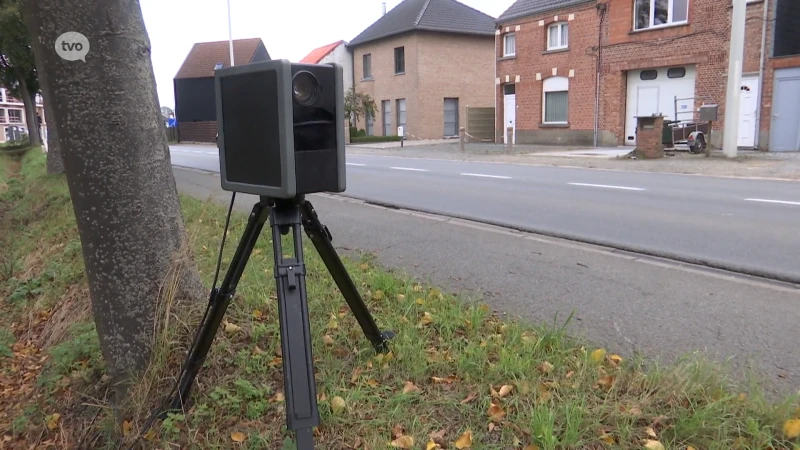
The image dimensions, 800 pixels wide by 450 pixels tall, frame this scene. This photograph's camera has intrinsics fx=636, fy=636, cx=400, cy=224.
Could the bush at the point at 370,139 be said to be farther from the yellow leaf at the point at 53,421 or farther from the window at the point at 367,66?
the yellow leaf at the point at 53,421

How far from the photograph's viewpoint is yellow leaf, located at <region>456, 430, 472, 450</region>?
270cm

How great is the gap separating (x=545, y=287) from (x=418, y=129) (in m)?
31.8

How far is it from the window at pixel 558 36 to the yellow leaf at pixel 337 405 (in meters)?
24.8

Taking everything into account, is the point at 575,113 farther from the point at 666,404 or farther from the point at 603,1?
the point at 666,404

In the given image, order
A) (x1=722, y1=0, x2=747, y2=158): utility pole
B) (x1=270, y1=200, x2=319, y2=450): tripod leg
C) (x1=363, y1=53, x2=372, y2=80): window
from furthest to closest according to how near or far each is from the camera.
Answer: (x1=363, y1=53, x2=372, y2=80): window → (x1=722, y1=0, x2=747, y2=158): utility pole → (x1=270, y1=200, x2=319, y2=450): tripod leg

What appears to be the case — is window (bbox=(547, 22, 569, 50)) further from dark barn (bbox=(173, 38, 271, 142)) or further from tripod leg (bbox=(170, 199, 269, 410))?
dark barn (bbox=(173, 38, 271, 142))

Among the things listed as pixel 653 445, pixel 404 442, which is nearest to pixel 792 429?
pixel 653 445

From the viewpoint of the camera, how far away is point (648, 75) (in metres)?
22.8

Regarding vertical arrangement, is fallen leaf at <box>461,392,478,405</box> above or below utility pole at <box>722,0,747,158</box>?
below

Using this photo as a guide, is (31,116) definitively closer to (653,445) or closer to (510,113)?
(510,113)

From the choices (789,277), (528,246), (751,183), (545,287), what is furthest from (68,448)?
(751,183)

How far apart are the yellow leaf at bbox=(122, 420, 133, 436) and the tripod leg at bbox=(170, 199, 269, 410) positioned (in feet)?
0.90

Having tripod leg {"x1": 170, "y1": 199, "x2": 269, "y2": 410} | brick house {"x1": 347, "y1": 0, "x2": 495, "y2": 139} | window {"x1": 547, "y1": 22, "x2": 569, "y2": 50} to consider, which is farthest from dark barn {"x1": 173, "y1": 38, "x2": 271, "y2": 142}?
tripod leg {"x1": 170, "y1": 199, "x2": 269, "y2": 410}

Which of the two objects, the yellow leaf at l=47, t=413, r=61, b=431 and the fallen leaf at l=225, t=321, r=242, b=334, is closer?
the yellow leaf at l=47, t=413, r=61, b=431
